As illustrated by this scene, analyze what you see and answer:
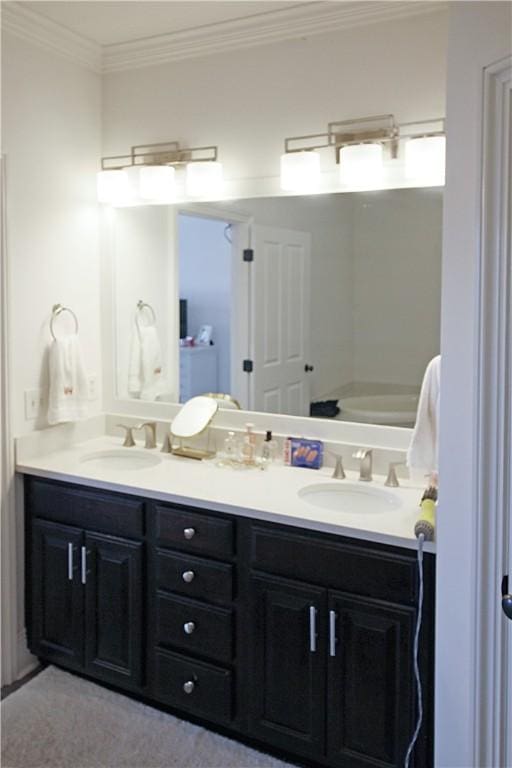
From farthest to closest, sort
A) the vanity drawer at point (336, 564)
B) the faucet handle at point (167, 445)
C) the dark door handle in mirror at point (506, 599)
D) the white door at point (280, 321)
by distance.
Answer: the faucet handle at point (167, 445) < the white door at point (280, 321) < the vanity drawer at point (336, 564) < the dark door handle in mirror at point (506, 599)

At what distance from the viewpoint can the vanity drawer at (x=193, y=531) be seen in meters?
2.17

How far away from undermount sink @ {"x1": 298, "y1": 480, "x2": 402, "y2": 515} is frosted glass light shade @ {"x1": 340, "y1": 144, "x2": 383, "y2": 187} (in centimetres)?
107

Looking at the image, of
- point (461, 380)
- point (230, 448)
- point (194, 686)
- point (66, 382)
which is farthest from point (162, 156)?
point (194, 686)

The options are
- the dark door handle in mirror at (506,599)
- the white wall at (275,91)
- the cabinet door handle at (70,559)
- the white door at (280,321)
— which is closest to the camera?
the dark door handle in mirror at (506,599)

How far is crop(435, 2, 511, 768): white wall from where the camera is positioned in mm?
1506

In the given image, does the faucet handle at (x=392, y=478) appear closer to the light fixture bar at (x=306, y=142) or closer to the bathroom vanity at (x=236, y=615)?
the bathroom vanity at (x=236, y=615)

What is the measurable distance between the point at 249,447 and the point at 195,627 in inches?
28.1

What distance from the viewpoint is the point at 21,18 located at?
2.48m

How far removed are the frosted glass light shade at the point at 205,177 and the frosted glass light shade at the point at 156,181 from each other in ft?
0.38

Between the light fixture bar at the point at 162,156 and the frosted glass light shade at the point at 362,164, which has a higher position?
the light fixture bar at the point at 162,156

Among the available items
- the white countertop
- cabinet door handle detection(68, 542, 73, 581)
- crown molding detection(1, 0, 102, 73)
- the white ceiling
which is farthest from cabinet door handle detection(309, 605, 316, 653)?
crown molding detection(1, 0, 102, 73)

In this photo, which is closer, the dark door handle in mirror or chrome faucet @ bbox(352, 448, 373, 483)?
the dark door handle in mirror

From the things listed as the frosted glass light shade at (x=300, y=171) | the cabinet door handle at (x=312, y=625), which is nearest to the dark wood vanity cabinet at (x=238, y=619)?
the cabinet door handle at (x=312, y=625)

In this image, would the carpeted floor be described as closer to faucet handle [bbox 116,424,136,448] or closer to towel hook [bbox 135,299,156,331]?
faucet handle [bbox 116,424,136,448]
